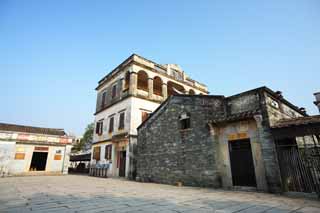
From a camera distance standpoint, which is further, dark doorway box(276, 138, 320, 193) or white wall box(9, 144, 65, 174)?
white wall box(9, 144, 65, 174)

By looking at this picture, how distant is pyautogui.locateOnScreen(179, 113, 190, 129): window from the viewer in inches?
403

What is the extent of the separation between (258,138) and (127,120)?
10826 mm

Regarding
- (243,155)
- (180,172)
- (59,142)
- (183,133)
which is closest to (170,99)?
(183,133)

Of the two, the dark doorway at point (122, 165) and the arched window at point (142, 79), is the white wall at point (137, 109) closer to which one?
the arched window at point (142, 79)

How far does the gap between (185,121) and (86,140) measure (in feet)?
91.5

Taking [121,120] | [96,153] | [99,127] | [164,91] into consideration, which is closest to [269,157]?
[121,120]

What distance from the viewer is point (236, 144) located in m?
8.28

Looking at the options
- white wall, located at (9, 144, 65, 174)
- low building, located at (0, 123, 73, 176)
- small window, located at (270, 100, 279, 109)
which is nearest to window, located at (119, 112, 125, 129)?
low building, located at (0, 123, 73, 176)

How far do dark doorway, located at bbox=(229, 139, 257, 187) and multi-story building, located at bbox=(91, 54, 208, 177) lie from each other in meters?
8.54

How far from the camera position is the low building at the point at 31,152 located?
16031mm

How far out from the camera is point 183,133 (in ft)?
33.7

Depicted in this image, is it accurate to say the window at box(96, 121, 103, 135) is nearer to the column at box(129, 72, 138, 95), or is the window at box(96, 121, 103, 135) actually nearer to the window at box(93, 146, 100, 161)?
the window at box(93, 146, 100, 161)

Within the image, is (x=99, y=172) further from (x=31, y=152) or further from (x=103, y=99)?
(x=103, y=99)

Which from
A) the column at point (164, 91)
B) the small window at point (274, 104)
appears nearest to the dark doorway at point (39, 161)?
the column at point (164, 91)
